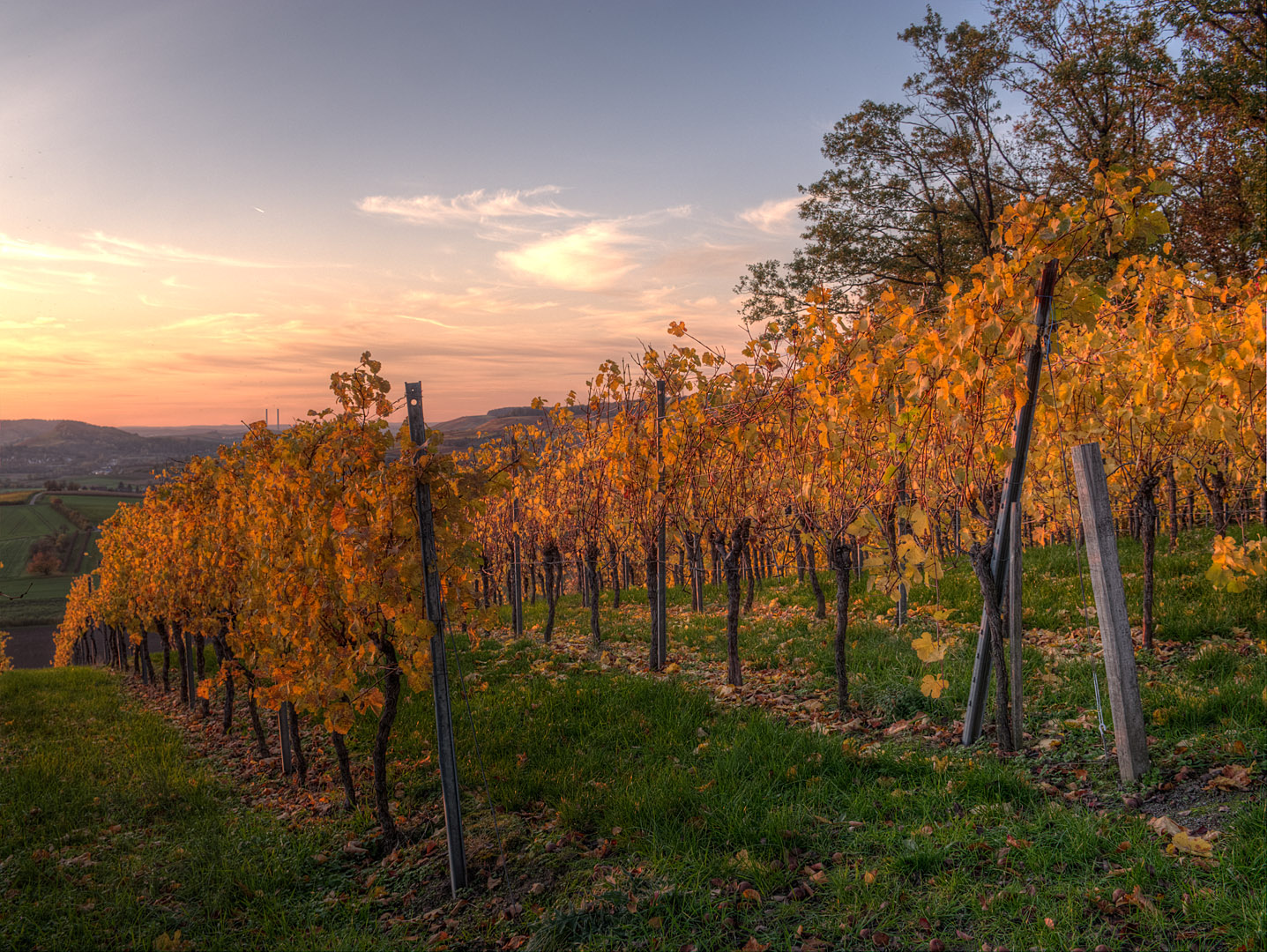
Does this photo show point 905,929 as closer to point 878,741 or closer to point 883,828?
point 883,828

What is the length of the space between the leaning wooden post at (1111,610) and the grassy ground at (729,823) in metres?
0.19

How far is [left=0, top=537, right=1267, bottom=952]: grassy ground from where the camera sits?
10.1 feet

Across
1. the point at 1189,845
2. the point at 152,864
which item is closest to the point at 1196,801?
the point at 1189,845

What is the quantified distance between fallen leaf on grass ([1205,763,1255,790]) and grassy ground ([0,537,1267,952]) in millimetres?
26

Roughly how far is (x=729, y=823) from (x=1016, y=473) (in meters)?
2.69

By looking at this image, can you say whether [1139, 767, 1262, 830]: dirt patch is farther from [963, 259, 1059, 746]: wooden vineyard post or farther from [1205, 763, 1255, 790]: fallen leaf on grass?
[963, 259, 1059, 746]: wooden vineyard post

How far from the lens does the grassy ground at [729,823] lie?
3.08 m

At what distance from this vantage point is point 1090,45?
17641 mm

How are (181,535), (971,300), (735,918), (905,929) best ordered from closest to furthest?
(905,929) < (735,918) < (971,300) < (181,535)

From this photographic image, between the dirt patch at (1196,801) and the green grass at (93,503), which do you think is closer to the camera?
the dirt patch at (1196,801)

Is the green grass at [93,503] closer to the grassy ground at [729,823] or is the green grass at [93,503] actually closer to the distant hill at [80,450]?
the distant hill at [80,450]

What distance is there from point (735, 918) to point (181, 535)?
9087mm

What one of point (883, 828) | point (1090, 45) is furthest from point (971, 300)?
point (1090, 45)

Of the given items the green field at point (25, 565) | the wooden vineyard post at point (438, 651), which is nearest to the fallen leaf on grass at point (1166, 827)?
the wooden vineyard post at point (438, 651)
